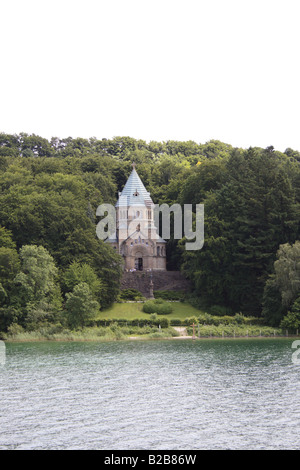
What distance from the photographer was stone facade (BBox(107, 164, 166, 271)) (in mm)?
95438

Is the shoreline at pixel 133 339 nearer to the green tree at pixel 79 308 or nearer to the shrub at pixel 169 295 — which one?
the green tree at pixel 79 308

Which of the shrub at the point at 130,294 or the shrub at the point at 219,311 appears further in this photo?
the shrub at the point at 130,294

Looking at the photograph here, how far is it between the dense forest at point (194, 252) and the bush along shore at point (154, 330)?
1.42 metres

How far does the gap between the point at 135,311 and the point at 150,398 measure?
39.1 metres

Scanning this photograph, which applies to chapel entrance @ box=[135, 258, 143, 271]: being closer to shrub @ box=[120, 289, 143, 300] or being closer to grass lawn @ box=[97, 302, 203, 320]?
shrub @ box=[120, 289, 143, 300]

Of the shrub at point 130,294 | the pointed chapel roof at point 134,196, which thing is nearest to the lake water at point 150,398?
the shrub at point 130,294

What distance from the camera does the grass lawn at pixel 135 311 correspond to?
77125 mm

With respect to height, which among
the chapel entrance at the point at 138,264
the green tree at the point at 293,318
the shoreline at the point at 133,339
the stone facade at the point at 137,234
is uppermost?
the stone facade at the point at 137,234

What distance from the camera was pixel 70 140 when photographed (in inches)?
6496

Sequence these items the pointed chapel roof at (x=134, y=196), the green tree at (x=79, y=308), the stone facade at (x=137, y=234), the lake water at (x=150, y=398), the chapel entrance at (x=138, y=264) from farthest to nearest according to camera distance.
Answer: the pointed chapel roof at (x=134, y=196)
the chapel entrance at (x=138, y=264)
the stone facade at (x=137, y=234)
the green tree at (x=79, y=308)
the lake water at (x=150, y=398)

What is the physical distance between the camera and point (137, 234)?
96.0 meters

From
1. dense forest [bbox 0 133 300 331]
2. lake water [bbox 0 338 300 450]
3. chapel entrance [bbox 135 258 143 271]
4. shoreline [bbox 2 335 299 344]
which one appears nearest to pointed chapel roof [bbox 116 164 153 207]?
dense forest [bbox 0 133 300 331]

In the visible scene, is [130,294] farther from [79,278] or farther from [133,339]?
[133,339]

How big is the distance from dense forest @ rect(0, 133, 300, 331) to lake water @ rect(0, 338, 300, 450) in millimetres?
11133
